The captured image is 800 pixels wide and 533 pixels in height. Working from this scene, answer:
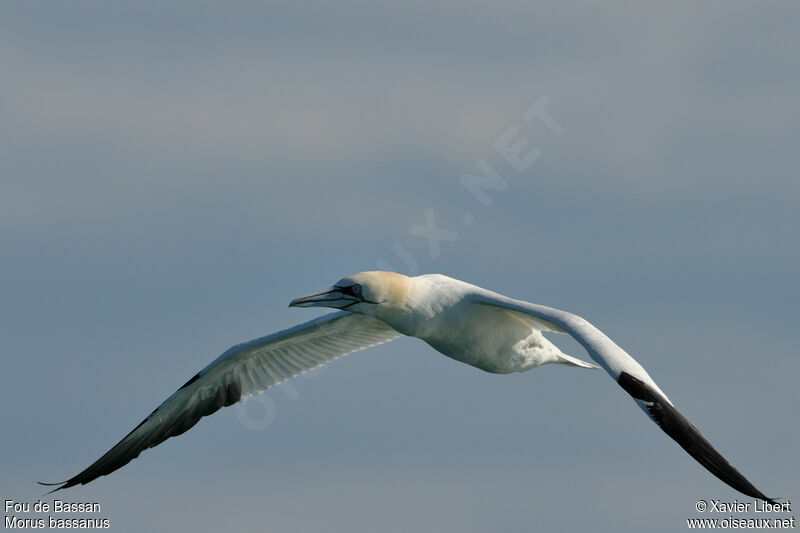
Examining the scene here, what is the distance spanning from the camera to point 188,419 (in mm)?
18562

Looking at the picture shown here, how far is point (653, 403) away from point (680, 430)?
15.6 inches

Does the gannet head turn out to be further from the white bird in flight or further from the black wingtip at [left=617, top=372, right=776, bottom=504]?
the black wingtip at [left=617, top=372, right=776, bottom=504]

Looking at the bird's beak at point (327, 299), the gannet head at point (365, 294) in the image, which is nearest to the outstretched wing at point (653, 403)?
the gannet head at point (365, 294)

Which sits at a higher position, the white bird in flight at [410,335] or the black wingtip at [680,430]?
the white bird in flight at [410,335]

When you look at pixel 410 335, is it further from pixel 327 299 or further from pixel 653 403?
pixel 653 403

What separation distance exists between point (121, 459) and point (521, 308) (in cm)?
642

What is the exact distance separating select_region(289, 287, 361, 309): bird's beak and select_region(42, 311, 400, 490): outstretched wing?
1865mm

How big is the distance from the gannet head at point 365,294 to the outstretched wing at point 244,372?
188cm

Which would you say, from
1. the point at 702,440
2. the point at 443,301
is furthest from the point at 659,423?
the point at 443,301

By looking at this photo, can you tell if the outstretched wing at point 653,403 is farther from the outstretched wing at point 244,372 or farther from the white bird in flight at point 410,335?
the outstretched wing at point 244,372

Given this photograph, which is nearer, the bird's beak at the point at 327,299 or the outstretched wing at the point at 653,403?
the outstretched wing at the point at 653,403

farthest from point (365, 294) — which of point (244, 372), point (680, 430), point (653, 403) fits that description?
point (680, 430)

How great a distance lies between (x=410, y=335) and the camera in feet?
53.7

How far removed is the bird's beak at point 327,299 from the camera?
1588cm
